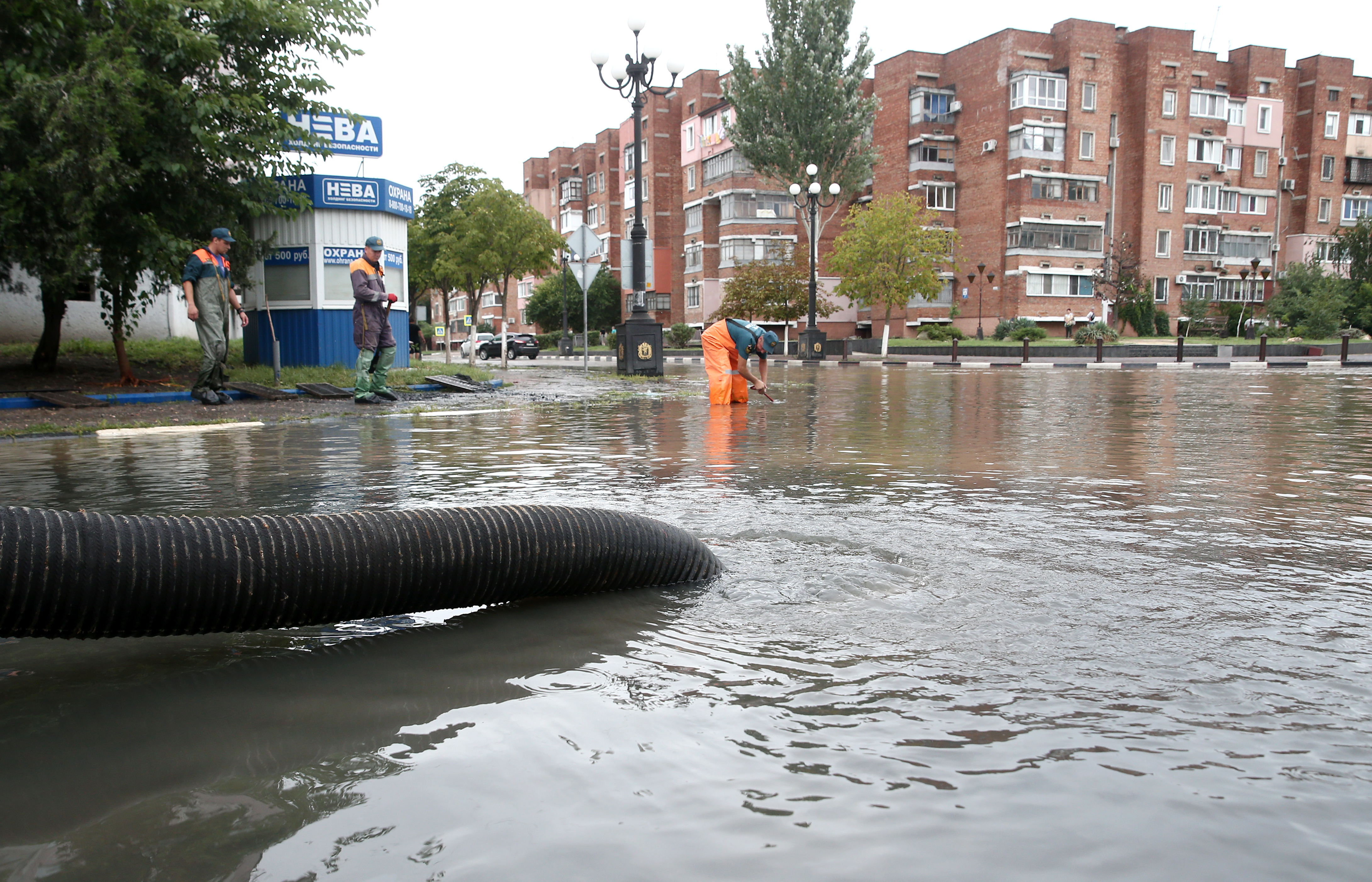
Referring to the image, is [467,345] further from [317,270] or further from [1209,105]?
[1209,105]

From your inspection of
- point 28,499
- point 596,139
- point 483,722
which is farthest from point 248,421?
point 596,139

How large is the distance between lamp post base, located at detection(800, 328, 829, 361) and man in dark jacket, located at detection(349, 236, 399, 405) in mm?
25092

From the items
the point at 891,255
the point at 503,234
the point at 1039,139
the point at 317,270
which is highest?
the point at 1039,139

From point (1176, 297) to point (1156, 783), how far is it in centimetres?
6542

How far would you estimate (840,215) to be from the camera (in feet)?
201

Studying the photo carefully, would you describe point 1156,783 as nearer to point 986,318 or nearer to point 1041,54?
point 986,318

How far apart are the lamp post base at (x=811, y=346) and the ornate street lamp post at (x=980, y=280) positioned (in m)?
16.4

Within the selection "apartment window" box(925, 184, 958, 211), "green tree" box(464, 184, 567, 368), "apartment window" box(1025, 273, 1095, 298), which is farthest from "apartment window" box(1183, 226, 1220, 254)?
"green tree" box(464, 184, 567, 368)

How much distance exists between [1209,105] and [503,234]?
4887 cm

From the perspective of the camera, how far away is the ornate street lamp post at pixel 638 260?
2177 cm

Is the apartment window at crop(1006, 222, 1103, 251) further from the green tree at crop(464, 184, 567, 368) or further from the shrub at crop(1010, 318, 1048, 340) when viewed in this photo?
the green tree at crop(464, 184, 567, 368)

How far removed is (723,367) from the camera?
→ 520 inches

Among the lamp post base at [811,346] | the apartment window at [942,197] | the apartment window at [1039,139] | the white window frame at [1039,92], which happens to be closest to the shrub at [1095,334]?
the apartment window at [1039,139]

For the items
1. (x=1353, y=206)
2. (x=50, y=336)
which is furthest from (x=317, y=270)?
(x=1353, y=206)
